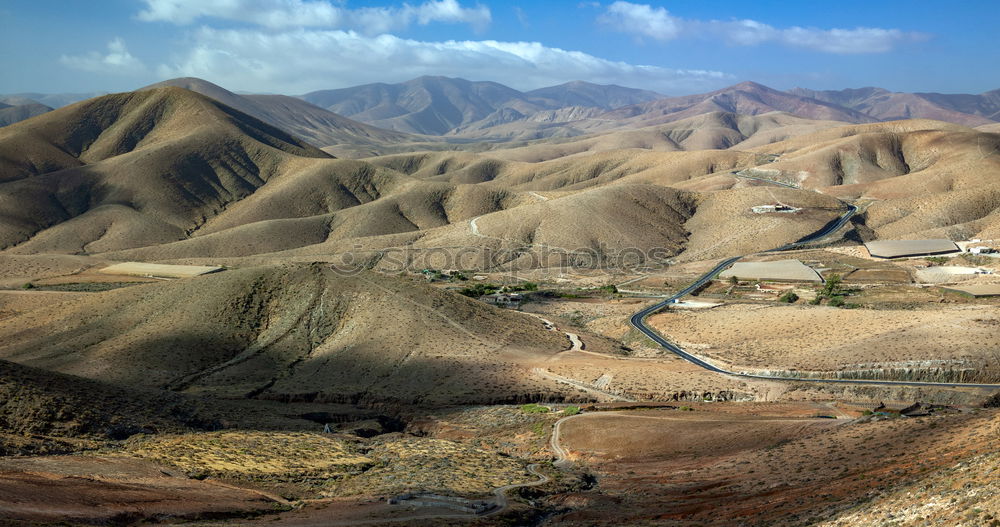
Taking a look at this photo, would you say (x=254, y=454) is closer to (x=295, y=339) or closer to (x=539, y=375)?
(x=539, y=375)

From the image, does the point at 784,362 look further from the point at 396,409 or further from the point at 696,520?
the point at 696,520

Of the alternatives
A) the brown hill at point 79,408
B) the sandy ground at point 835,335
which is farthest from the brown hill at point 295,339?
the sandy ground at point 835,335

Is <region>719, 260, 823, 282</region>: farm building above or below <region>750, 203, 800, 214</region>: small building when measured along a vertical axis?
below

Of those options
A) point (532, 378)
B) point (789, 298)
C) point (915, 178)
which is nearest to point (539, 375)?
point (532, 378)

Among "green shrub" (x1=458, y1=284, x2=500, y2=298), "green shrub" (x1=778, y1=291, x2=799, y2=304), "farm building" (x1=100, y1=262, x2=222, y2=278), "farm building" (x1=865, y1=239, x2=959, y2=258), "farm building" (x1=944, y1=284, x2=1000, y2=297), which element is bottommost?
"green shrub" (x1=458, y1=284, x2=500, y2=298)

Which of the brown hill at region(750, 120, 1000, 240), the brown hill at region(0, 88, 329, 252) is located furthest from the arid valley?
the brown hill at region(0, 88, 329, 252)

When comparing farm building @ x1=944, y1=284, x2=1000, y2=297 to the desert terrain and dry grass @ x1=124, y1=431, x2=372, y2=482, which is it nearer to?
the desert terrain
